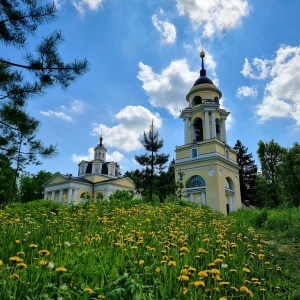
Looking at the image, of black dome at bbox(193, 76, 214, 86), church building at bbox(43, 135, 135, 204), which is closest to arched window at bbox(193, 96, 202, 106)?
black dome at bbox(193, 76, 214, 86)

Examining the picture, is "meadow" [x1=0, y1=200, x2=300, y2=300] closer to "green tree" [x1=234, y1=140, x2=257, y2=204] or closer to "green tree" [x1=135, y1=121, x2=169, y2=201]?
"green tree" [x1=135, y1=121, x2=169, y2=201]

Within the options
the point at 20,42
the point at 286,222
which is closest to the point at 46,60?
the point at 20,42

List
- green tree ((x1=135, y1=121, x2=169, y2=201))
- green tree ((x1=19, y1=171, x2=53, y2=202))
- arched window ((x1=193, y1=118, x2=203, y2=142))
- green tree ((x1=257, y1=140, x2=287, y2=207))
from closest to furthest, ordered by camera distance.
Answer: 1. green tree ((x1=135, y1=121, x2=169, y2=201))
2. green tree ((x1=257, y1=140, x2=287, y2=207))
3. arched window ((x1=193, y1=118, x2=203, y2=142))
4. green tree ((x1=19, y1=171, x2=53, y2=202))

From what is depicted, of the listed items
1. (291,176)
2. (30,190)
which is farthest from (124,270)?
(30,190)

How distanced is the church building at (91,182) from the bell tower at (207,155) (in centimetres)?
1083

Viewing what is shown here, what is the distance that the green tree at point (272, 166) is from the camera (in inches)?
1039

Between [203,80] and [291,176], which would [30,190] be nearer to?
[203,80]

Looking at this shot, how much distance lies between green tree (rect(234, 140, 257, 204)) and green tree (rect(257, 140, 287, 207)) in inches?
379

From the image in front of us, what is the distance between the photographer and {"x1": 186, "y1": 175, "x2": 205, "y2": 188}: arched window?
81.7ft

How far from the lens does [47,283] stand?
6.91 feet

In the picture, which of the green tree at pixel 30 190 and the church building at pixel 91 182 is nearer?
the church building at pixel 91 182

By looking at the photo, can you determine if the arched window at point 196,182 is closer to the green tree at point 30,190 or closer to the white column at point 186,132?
the white column at point 186,132

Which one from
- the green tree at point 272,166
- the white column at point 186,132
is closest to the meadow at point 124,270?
the white column at point 186,132

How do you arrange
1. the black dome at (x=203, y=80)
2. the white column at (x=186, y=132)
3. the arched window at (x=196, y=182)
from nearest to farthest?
1. the arched window at (x=196, y=182)
2. the white column at (x=186, y=132)
3. the black dome at (x=203, y=80)
